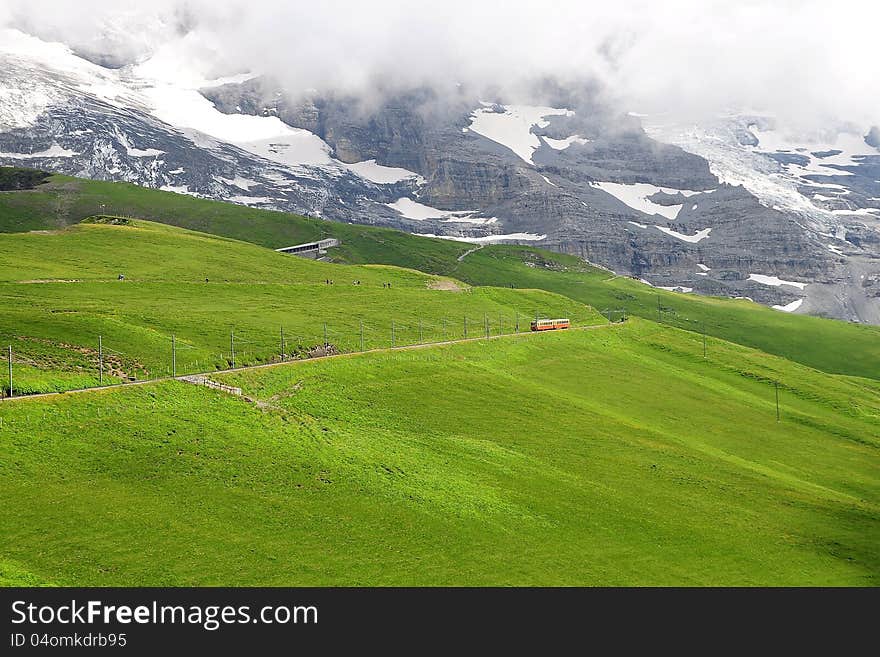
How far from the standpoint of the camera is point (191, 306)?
11956 centimetres

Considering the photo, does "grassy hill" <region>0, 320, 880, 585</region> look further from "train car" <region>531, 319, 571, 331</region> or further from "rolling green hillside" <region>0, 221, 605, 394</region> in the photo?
"train car" <region>531, 319, 571, 331</region>

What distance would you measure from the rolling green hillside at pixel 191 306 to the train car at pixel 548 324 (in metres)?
3.35

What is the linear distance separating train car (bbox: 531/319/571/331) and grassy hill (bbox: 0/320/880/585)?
134 feet

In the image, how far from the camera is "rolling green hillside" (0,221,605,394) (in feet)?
268

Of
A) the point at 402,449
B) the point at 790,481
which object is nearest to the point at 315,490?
the point at 402,449

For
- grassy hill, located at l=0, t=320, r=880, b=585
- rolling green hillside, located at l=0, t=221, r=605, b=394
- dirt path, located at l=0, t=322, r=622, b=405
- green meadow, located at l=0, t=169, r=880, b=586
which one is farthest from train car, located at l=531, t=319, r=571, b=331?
grassy hill, located at l=0, t=320, r=880, b=585

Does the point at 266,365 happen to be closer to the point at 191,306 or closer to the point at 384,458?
the point at 384,458

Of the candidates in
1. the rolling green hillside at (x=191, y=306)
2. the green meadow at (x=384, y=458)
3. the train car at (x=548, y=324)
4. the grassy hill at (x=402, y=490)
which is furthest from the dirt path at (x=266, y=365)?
the rolling green hillside at (x=191, y=306)

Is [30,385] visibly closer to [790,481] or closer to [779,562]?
[779,562]

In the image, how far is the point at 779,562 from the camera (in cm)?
6300

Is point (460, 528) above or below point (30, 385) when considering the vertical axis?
below

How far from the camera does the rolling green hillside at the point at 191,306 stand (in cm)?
8162

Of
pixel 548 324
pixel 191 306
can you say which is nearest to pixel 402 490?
pixel 191 306

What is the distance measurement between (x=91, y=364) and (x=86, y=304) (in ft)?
112
